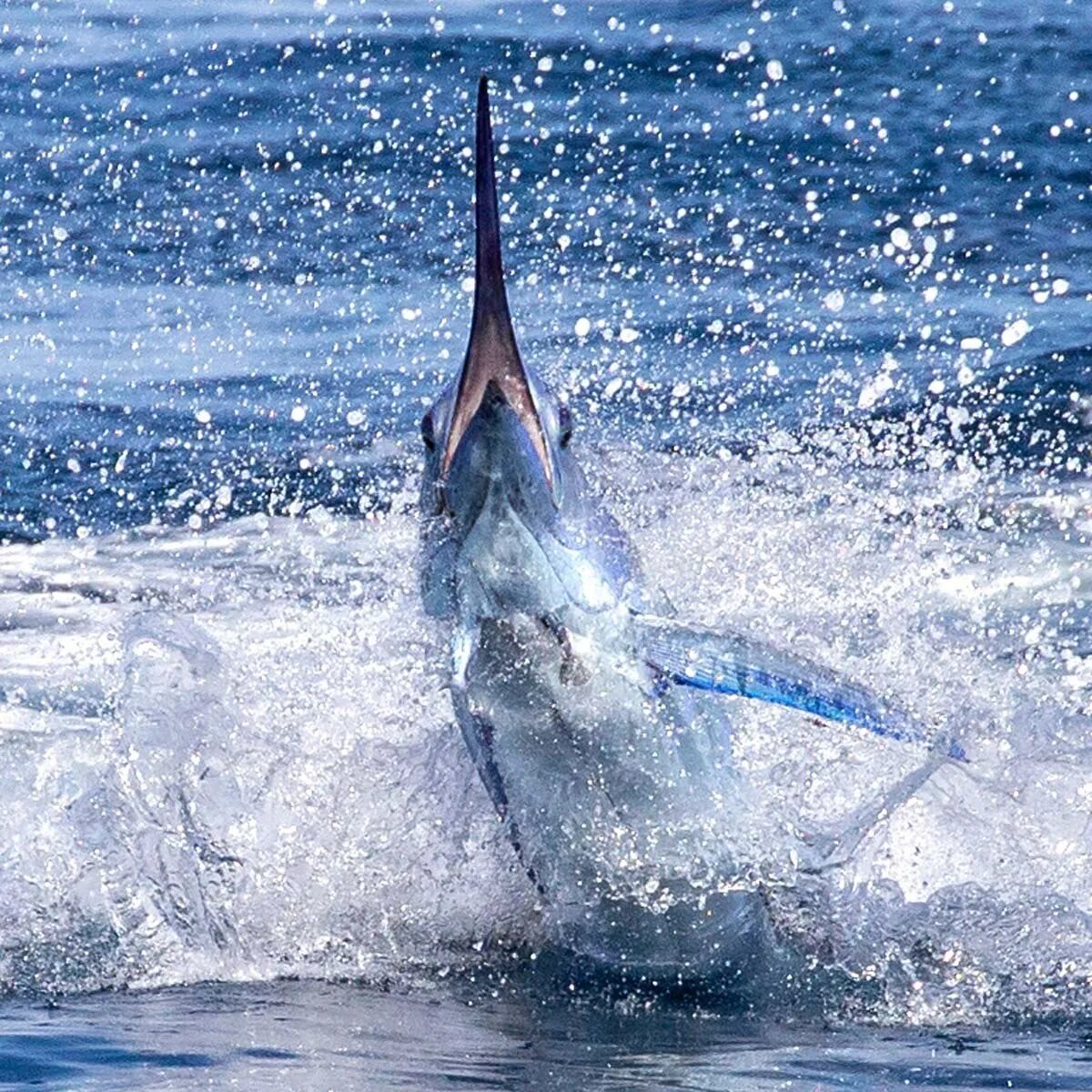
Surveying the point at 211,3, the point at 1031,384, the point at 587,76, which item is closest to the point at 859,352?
the point at 1031,384

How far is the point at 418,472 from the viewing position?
1079 centimetres

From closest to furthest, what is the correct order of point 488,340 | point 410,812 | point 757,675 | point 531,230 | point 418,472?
point 488,340, point 757,675, point 410,812, point 418,472, point 531,230

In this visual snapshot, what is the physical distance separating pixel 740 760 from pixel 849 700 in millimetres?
586

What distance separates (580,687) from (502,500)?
1.81 ft

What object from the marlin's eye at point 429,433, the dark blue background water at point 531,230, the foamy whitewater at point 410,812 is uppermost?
the dark blue background water at point 531,230

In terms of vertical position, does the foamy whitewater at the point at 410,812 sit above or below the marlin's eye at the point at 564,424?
below

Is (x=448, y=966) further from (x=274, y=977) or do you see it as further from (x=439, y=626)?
(x=439, y=626)

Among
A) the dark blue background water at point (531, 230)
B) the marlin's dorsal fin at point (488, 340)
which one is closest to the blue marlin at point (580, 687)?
the marlin's dorsal fin at point (488, 340)

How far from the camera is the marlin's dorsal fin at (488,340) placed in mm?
4453

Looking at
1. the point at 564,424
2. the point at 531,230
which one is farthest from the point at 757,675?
the point at 531,230

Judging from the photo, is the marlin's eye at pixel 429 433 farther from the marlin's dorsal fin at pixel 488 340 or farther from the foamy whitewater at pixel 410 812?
the foamy whitewater at pixel 410 812

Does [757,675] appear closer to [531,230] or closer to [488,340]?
[488,340]

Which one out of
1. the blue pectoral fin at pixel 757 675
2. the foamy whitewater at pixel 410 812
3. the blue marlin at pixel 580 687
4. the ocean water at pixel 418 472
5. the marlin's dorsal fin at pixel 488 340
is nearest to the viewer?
the marlin's dorsal fin at pixel 488 340

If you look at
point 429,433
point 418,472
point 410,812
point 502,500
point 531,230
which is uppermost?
point 531,230
